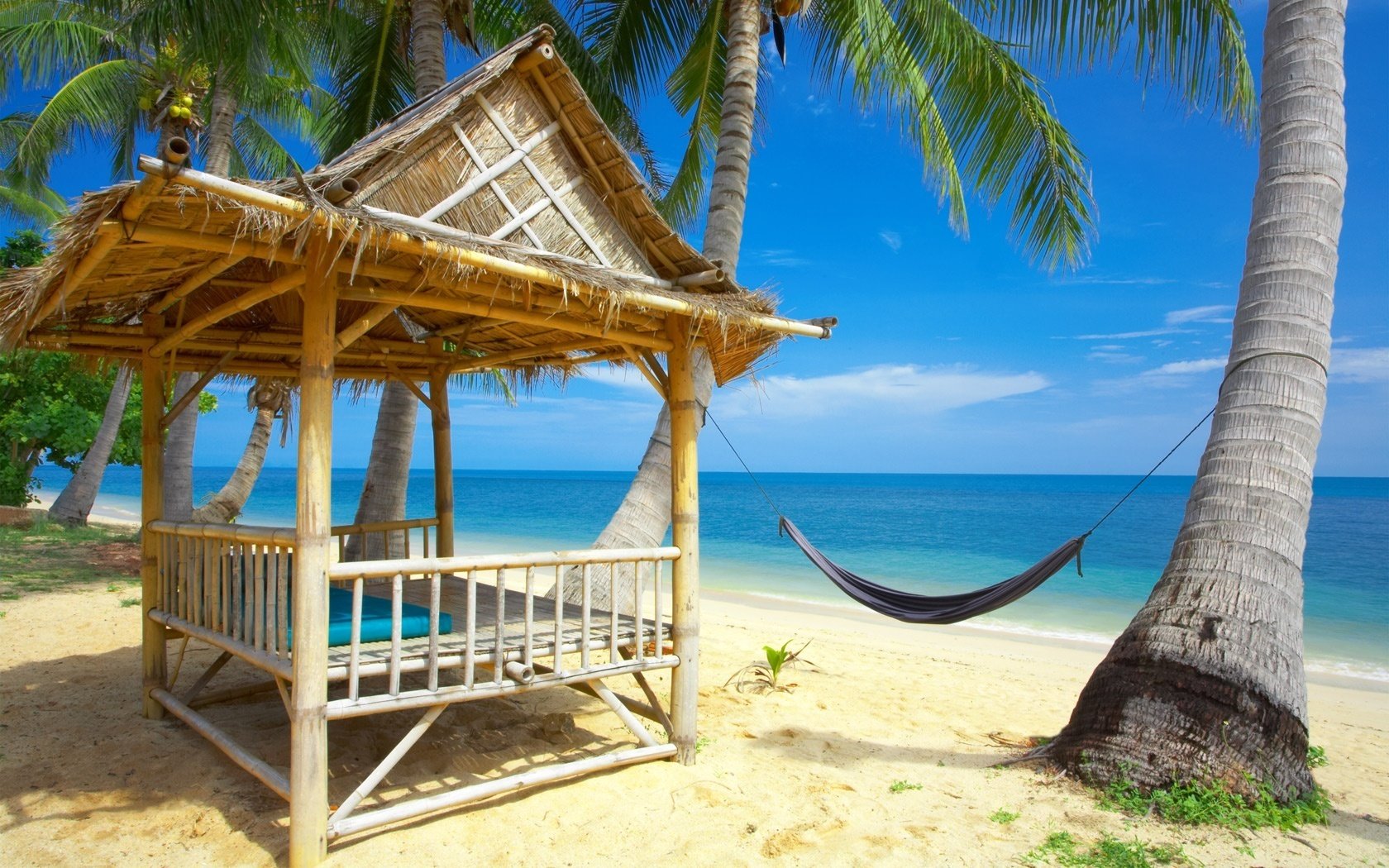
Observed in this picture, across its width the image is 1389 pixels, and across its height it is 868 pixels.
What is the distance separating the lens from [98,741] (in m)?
4.05

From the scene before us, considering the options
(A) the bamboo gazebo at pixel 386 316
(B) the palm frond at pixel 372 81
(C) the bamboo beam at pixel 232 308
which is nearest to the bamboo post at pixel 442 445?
(A) the bamboo gazebo at pixel 386 316

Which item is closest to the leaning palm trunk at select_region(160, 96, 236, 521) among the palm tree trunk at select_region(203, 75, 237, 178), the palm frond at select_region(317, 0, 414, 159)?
the palm tree trunk at select_region(203, 75, 237, 178)

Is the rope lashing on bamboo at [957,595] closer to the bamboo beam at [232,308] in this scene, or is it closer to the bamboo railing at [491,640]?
the bamboo railing at [491,640]

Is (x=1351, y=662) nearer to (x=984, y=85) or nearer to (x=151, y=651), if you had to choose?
(x=984, y=85)

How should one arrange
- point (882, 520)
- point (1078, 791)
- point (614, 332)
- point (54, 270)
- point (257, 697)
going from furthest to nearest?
point (882, 520) < point (257, 697) < point (614, 332) < point (1078, 791) < point (54, 270)

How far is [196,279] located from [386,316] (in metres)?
0.81

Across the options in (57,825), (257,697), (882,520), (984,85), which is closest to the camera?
(57,825)

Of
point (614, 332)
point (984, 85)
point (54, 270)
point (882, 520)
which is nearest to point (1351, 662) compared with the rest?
point (984, 85)

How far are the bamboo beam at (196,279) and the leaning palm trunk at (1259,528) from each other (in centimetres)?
421

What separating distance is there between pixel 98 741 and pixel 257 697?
867 millimetres

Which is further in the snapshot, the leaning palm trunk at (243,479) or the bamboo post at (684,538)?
the leaning palm trunk at (243,479)

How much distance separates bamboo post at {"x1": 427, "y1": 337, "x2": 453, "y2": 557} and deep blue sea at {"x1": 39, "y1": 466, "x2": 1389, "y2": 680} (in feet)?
28.3

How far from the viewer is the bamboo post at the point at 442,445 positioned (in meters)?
5.57

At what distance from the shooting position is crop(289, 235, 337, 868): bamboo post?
2.94 m
